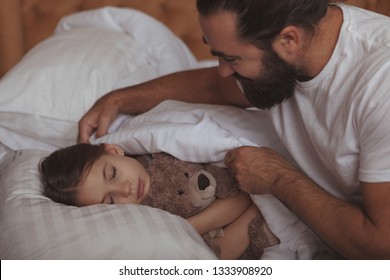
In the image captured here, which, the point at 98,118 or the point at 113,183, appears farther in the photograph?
the point at 98,118

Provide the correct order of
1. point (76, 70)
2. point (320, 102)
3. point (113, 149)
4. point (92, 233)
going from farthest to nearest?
point (76, 70) → point (113, 149) → point (320, 102) → point (92, 233)

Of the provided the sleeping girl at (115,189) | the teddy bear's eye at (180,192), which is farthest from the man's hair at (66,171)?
the teddy bear's eye at (180,192)

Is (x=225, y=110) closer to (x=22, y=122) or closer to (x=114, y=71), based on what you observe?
(x=114, y=71)

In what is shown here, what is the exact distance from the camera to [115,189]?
1419mm

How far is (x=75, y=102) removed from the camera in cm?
186

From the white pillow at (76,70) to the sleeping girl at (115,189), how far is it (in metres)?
0.36

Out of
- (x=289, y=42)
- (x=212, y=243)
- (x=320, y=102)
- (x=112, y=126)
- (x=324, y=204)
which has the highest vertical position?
(x=289, y=42)

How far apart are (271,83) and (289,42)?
119mm

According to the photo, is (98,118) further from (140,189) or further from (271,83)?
(271,83)

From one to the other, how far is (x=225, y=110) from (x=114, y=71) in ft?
1.78

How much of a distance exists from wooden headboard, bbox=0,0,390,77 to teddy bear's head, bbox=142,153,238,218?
109 centimetres

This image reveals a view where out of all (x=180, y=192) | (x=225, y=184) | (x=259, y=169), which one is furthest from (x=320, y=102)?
(x=180, y=192)

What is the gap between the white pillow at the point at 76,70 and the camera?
5.97ft

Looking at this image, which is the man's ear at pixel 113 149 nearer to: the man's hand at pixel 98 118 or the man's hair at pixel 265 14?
the man's hand at pixel 98 118
